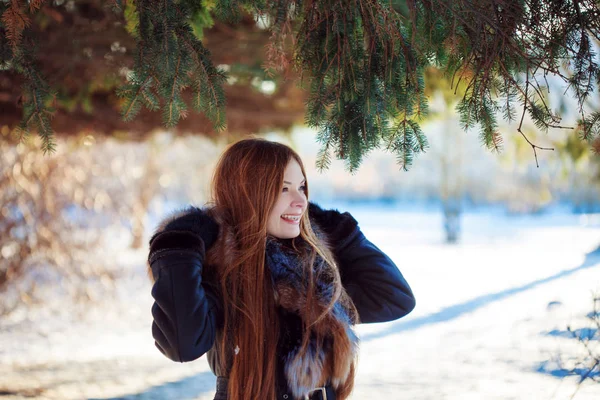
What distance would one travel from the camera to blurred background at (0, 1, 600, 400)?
496 centimetres

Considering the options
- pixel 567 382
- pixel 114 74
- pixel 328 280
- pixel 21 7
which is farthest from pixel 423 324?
pixel 21 7

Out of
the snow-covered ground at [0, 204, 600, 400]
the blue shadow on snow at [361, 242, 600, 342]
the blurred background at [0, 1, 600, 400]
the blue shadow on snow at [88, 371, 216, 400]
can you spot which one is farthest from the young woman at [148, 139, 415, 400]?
the blue shadow on snow at [361, 242, 600, 342]

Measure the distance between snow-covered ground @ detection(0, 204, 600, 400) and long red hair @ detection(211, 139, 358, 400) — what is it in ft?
7.05

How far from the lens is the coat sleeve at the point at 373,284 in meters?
2.31

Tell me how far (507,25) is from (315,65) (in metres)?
0.69

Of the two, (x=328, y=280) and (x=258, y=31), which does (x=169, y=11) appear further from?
(x=258, y=31)

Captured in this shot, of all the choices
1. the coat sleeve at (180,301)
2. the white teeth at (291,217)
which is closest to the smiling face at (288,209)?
the white teeth at (291,217)

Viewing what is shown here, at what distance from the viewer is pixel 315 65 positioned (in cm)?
236

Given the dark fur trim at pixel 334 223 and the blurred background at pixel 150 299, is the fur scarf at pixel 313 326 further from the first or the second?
the blurred background at pixel 150 299

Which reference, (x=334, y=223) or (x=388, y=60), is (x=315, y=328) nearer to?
(x=334, y=223)

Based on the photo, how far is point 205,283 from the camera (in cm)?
215

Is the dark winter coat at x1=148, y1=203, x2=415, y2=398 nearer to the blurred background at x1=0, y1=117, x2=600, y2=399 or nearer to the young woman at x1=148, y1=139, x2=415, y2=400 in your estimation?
the young woman at x1=148, y1=139, x2=415, y2=400

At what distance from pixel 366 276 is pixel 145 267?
301 cm

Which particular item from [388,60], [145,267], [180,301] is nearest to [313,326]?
[180,301]
